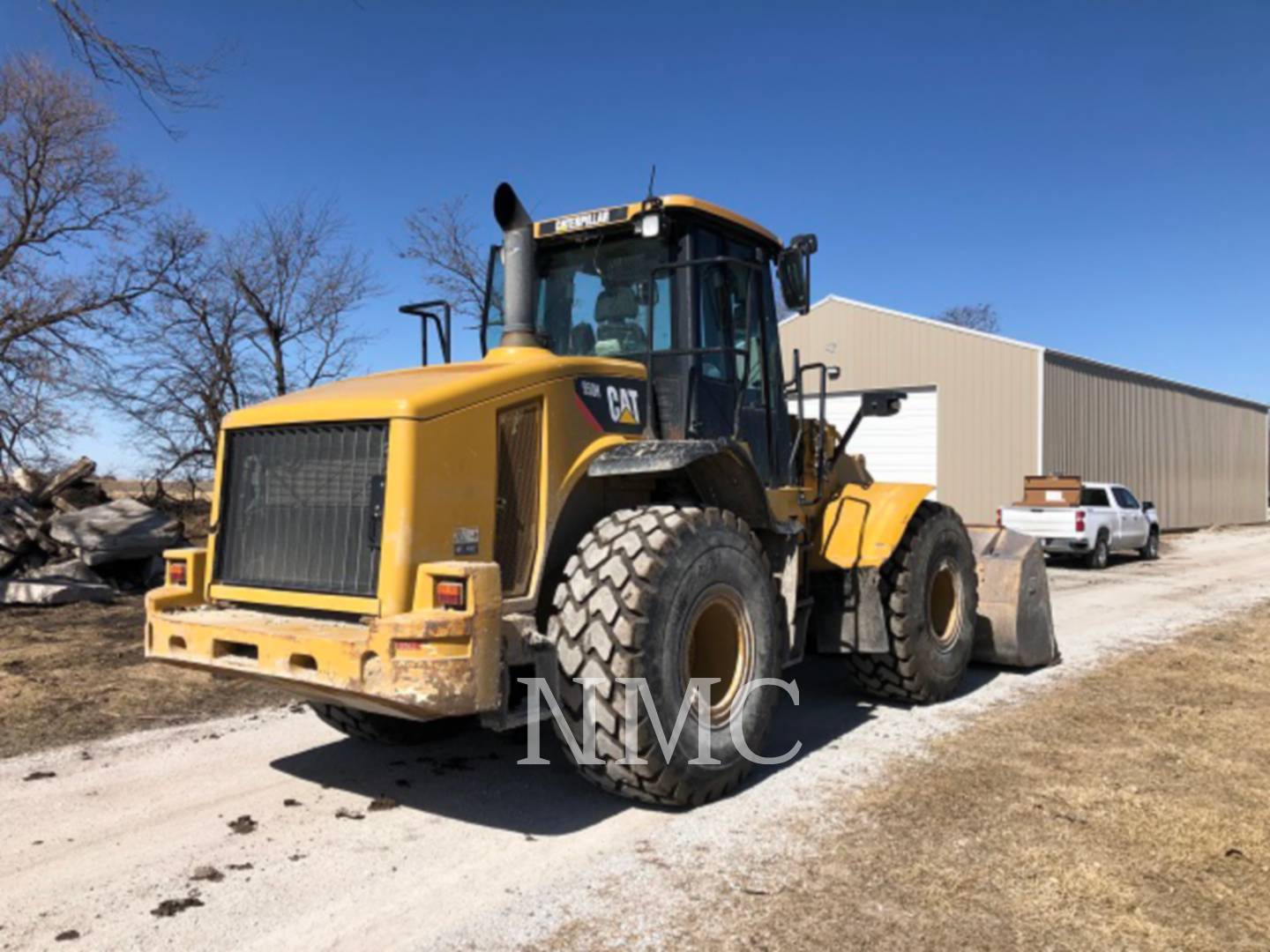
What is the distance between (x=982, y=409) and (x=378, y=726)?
70.7 ft

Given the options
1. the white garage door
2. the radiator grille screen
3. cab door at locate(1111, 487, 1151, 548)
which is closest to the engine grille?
the radiator grille screen

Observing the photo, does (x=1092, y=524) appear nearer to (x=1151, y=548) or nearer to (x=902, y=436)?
(x=1151, y=548)

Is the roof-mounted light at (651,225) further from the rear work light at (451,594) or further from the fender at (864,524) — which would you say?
the fender at (864,524)

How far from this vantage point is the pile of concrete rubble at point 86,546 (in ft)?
36.1

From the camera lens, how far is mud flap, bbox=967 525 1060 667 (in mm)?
7645

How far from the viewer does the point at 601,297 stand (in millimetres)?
5621

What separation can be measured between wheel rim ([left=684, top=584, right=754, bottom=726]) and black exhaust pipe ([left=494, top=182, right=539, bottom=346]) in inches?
65.6

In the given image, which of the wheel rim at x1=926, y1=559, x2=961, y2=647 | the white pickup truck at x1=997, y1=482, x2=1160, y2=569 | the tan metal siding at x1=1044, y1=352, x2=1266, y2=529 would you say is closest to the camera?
the wheel rim at x1=926, y1=559, x2=961, y2=647

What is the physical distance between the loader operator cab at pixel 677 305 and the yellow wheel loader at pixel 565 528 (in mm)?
15

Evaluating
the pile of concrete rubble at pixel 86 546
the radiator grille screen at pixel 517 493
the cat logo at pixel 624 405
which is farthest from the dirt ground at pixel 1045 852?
the pile of concrete rubble at pixel 86 546

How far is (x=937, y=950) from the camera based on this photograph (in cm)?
325

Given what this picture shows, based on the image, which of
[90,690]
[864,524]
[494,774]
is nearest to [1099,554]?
[864,524]

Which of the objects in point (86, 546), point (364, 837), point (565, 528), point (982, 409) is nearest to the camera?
point (364, 837)

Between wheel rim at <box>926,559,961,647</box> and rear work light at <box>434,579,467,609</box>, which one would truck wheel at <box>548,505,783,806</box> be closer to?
rear work light at <box>434,579,467,609</box>
